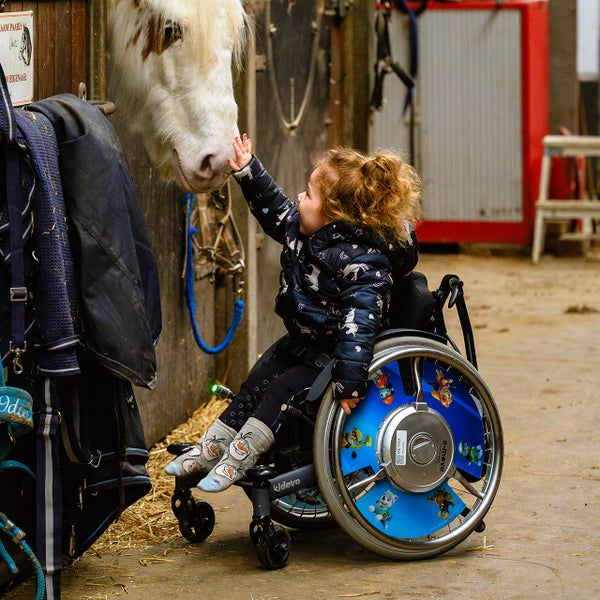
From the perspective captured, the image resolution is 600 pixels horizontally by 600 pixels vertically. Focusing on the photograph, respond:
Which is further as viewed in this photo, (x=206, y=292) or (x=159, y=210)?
(x=206, y=292)

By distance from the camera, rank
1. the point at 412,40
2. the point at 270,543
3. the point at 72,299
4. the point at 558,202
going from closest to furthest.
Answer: the point at 72,299
the point at 270,543
the point at 412,40
the point at 558,202

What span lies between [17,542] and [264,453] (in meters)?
0.86

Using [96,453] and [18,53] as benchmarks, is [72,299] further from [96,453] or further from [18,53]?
[18,53]

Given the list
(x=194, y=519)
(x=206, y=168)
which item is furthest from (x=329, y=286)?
(x=194, y=519)

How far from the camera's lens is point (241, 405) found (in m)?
3.39

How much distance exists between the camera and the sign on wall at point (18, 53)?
2955 millimetres

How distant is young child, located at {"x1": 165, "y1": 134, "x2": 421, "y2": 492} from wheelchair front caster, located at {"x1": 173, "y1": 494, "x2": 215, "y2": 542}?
0.16 metres

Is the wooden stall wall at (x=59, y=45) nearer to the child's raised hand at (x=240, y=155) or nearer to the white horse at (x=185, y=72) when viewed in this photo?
the white horse at (x=185, y=72)

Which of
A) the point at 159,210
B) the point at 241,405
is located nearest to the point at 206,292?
the point at 159,210

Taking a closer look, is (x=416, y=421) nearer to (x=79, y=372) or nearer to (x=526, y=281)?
(x=79, y=372)

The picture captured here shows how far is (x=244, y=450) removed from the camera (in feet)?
10.6

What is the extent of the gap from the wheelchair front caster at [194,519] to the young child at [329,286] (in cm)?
16

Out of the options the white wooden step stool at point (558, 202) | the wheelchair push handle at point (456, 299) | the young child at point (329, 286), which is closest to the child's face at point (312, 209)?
the young child at point (329, 286)

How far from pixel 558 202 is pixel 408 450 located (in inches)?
280
